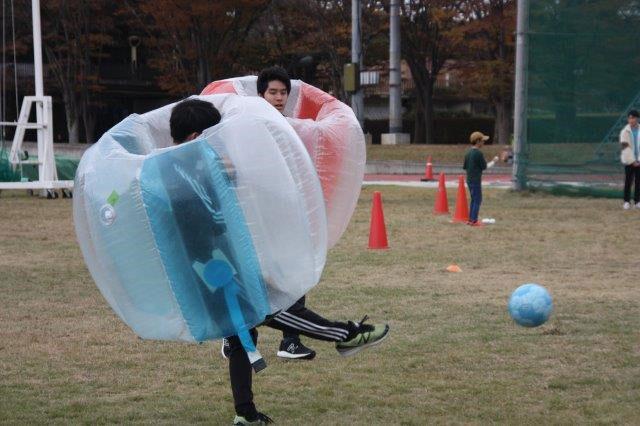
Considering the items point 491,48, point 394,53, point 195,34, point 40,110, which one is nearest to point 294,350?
point 40,110

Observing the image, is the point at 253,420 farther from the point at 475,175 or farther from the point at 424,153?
the point at 424,153

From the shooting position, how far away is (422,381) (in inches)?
246

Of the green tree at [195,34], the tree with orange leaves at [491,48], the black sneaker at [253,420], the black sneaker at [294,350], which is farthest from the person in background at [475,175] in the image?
the green tree at [195,34]

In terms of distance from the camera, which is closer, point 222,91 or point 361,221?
point 222,91

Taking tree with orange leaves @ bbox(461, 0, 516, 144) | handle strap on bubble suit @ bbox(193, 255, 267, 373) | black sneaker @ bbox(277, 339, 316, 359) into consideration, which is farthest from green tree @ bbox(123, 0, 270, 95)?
handle strap on bubble suit @ bbox(193, 255, 267, 373)

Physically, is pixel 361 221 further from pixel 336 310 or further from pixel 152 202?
pixel 152 202

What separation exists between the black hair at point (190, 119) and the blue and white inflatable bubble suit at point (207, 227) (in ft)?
0.30

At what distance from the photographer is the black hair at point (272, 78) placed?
20.6 ft

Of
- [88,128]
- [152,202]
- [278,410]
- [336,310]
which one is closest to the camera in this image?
[152,202]

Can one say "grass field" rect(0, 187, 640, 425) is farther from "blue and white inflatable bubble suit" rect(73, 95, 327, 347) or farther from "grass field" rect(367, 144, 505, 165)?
"grass field" rect(367, 144, 505, 165)

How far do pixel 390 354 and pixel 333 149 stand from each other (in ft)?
5.06

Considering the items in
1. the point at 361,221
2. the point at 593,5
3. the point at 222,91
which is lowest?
the point at 361,221

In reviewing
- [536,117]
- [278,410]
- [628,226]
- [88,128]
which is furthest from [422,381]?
[88,128]

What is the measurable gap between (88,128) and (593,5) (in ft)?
99.5
